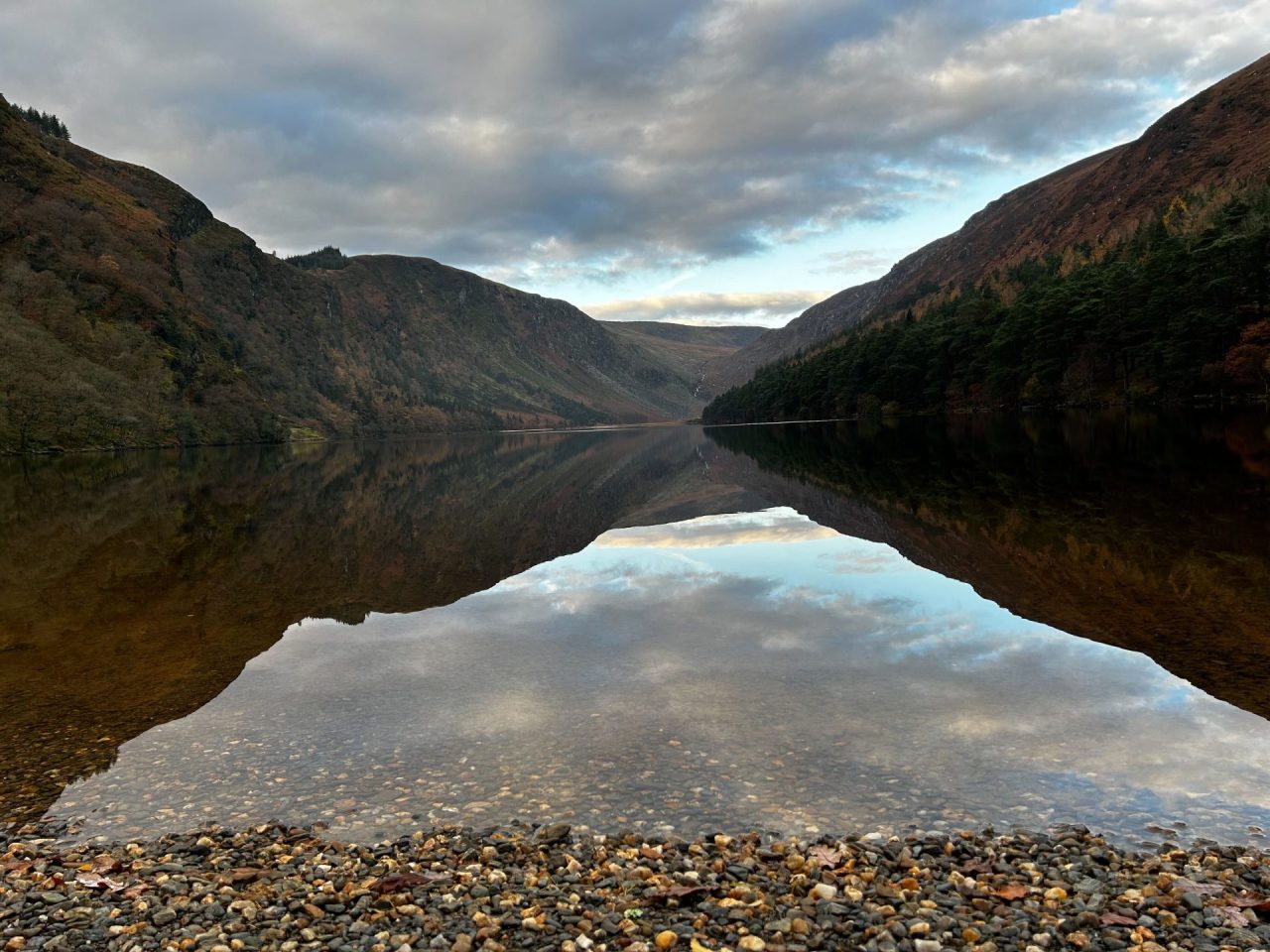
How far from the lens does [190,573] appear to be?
1126 inches

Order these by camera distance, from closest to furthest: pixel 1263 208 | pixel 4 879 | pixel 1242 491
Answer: pixel 4 879, pixel 1242 491, pixel 1263 208

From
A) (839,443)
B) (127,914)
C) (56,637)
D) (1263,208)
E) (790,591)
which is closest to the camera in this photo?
(127,914)

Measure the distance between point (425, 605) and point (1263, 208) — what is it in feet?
418

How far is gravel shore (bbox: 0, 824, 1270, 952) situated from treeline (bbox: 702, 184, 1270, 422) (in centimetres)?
10630

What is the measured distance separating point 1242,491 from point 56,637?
41886mm

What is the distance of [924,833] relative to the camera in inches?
359

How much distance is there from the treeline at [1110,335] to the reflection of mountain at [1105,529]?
135ft

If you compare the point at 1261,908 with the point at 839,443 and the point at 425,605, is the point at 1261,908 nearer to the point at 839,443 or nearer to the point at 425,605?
the point at 425,605

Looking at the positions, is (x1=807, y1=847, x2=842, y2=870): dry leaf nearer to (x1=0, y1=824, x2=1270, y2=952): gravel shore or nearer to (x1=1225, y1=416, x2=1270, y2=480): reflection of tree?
(x1=0, y1=824, x2=1270, y2=952): gravel shore

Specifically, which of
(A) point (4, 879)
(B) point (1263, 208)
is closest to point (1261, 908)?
(A) point (4, 879)

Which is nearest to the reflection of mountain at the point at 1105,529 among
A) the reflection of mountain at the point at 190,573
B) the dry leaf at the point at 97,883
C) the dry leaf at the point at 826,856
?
the dry leaf at the point at 826,856

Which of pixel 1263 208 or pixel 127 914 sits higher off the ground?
pixel 1263 208

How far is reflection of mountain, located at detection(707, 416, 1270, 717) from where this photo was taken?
16297 mm

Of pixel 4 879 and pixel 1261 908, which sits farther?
pixel 4 879
